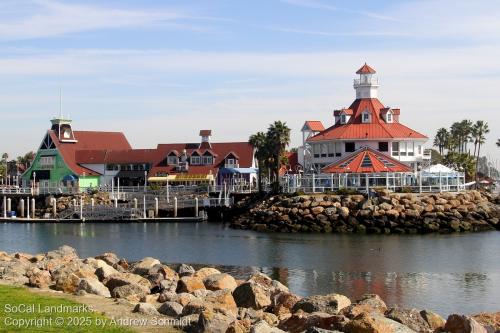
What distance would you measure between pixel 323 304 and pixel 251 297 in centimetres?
294

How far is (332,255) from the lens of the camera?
162ft

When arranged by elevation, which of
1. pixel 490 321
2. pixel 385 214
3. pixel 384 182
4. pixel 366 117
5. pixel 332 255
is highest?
pixel 366 117

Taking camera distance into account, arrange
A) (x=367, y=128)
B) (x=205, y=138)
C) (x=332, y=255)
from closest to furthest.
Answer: (x=332, y=255) < (x=367, y=128) < (x=205, y=138)

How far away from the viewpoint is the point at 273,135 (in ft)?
274

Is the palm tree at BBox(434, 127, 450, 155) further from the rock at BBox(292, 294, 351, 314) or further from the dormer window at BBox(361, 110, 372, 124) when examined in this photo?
the rock at BBox(292, 294, 351, 314)

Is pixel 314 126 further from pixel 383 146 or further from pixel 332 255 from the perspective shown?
pixel 332 255

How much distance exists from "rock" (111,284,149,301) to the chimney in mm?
75811

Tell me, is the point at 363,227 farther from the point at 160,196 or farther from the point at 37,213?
the point at 37,213

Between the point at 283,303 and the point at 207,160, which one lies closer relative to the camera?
the point at 283,303

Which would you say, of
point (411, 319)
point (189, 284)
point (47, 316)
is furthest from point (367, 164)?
point (47, 316)

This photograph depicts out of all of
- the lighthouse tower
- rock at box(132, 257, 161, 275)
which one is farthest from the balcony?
rock at box(132, 257, 161, 275)

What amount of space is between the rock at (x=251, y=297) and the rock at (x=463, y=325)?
21.5 feet

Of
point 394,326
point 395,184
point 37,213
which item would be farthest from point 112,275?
point 37,213

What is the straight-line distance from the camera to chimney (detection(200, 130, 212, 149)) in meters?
102
